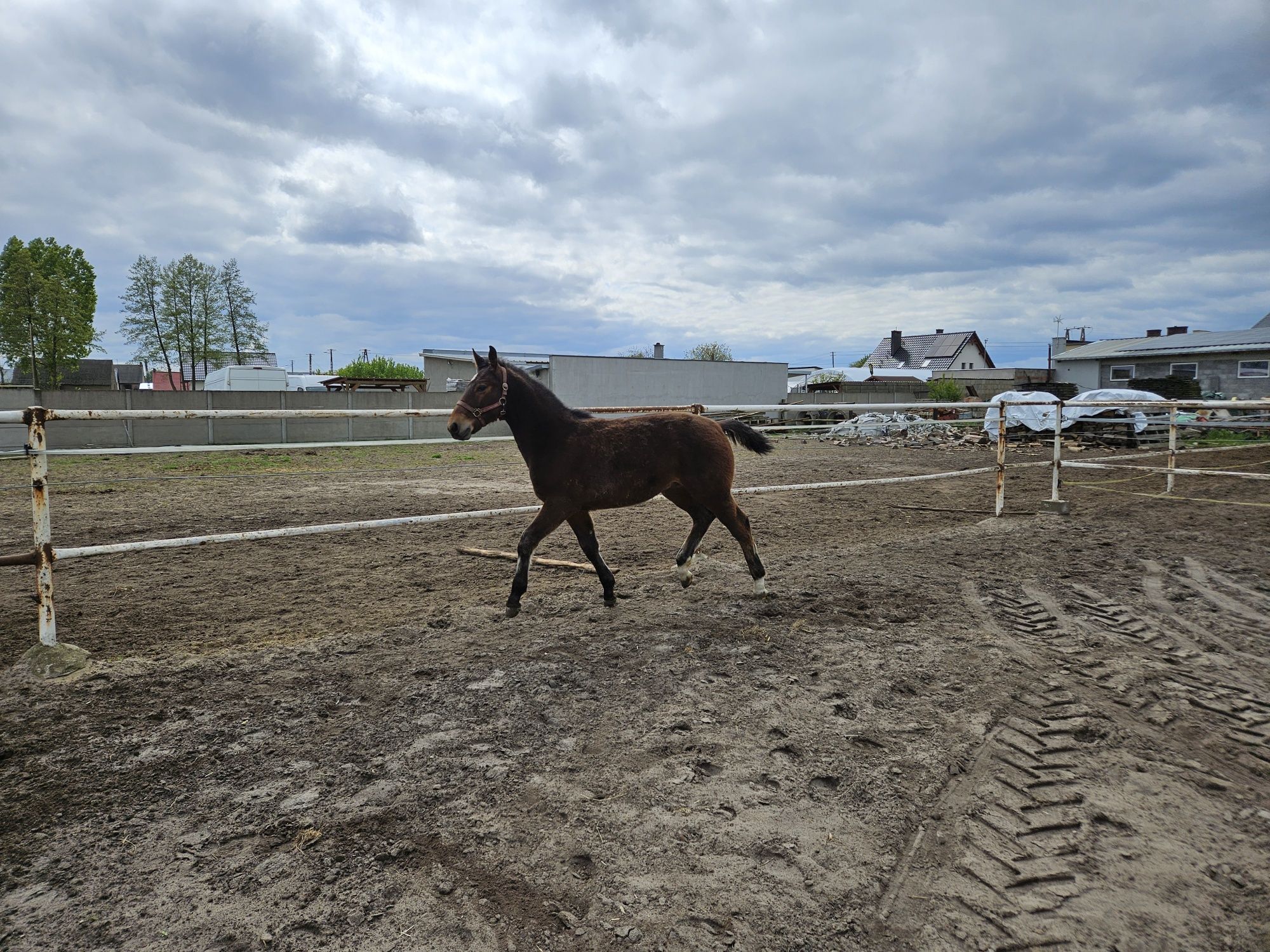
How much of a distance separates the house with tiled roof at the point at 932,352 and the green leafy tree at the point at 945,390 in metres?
21.5

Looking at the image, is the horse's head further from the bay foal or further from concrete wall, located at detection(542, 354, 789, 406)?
concrete wall, located at detection(542, 354, 789, 406)

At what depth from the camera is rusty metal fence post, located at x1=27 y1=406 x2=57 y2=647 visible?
11.6 ft

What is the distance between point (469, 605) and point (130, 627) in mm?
2031

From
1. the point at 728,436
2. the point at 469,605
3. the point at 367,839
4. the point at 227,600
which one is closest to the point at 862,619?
the point at 728,436

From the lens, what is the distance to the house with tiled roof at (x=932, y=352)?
201 ft

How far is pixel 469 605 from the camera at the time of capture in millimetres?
4652

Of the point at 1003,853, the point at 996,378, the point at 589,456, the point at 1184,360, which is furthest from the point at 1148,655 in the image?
the point at 996,378

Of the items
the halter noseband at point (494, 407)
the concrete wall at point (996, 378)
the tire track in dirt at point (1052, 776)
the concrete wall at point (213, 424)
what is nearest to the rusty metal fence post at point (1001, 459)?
the tire track in dirt at point (1052, 776)

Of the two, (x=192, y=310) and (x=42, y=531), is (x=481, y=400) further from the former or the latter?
(x=192, y=310)

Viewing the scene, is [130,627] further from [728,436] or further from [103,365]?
[103,365]

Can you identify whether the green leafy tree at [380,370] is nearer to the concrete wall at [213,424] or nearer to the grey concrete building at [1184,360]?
the concrete wall at [213,424]

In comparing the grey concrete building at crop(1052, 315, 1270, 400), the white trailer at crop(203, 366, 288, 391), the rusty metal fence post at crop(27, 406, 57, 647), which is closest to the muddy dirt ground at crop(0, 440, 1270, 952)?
the rusty metal fence post at crop(27, 406, 57, 647)

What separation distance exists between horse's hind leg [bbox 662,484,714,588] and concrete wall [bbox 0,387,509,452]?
14499 millimetres

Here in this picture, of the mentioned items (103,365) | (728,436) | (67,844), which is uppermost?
(103,365)
